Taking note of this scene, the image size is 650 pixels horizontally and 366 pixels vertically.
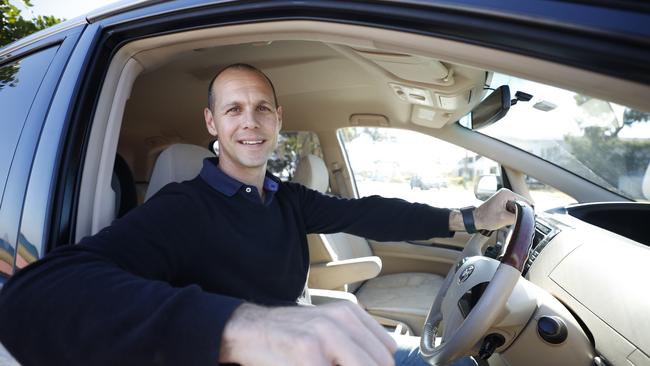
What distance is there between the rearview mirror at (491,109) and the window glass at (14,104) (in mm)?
1709

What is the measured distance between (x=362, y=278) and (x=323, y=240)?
1.11 ft

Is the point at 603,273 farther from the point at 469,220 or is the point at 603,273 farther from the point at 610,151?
the point at 610,151

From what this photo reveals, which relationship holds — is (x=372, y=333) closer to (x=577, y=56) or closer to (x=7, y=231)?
(x=577, y=56)

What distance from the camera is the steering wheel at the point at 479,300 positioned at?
3.12 ft

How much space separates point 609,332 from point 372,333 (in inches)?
37.3

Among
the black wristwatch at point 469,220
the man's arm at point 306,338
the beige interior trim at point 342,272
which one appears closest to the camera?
the man's arm at point 306,338

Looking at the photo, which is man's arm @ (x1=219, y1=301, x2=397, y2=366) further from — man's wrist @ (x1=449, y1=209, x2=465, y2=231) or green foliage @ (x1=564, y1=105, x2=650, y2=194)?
green foliage @ (x1=564, y1=105, x2=650, y2=194)

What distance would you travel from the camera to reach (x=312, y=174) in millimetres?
2693

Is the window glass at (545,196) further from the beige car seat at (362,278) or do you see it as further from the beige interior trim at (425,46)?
the beige interior trim at (425,46)

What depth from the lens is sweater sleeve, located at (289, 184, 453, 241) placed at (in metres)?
1.60

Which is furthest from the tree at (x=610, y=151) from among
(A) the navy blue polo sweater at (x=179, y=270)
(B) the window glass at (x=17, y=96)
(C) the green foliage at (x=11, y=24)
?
(C) the green foliage at (x=11, y=24)

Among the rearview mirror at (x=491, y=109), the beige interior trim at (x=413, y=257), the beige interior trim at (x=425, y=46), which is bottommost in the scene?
the beige interior trim at (x=413, y=257)

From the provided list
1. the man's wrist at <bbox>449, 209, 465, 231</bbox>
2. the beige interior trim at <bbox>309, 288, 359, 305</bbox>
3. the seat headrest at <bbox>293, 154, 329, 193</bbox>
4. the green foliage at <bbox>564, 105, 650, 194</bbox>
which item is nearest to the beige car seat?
the seat headrest at <bbox>293, 154, 329, 193</bbox>

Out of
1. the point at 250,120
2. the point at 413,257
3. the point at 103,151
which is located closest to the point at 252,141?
the point at 250,120
